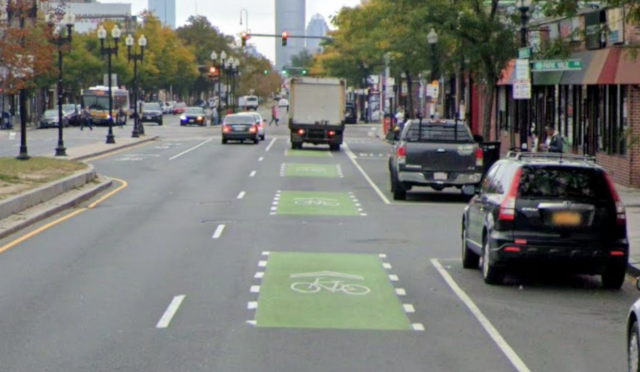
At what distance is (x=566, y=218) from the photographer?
1516 centimetres

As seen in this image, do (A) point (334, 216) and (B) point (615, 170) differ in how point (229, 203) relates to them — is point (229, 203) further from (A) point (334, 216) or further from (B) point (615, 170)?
(B) point (615, 170)

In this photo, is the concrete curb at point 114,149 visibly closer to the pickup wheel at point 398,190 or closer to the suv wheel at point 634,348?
the pickup wheel at point 398,190

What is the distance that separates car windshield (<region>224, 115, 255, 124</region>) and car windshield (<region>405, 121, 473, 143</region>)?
1269 inches

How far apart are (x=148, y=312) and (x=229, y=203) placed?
1545cm

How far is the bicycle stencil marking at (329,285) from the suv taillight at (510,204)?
1.92 meters

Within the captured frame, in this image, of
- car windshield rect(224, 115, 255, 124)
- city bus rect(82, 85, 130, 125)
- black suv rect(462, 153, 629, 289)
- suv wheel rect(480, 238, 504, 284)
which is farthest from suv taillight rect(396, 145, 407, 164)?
city bus rect(82, 85, 130, 125)

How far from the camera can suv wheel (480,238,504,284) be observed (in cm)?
1565

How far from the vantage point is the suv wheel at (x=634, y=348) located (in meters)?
9.09

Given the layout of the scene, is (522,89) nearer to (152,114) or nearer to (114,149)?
(114,149)

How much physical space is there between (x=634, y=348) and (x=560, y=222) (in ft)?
19.7

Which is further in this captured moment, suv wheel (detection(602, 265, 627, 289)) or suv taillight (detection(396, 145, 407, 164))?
suv taillight (detection(396, 145, 407, 164))

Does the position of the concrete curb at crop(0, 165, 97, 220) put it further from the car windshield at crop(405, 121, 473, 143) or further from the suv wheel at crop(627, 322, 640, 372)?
the suv wheel at crop(627, 322, 640, 372)

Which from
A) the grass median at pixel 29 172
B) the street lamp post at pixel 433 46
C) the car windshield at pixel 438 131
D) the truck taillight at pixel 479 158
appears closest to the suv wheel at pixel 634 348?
the grass median at pixel 29 172

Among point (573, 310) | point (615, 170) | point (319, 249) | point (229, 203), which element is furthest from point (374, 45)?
point (573, 310)
